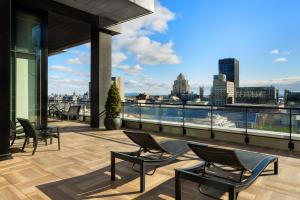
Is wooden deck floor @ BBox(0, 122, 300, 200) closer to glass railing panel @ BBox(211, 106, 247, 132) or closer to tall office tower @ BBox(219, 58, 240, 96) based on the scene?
glass railing panel @ BBox(211, 106, 247, 132)

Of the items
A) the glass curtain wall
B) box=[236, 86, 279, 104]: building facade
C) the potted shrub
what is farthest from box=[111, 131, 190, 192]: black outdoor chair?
box=[236, 86, 279, 104]: building facade

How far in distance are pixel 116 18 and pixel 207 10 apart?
488cm

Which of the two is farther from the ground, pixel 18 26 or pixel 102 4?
pixel 102 4

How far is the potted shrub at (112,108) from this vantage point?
796 cm

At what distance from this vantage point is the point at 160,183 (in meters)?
3.13

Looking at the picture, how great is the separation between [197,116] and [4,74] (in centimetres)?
534

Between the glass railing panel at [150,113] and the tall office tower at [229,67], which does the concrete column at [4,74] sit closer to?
the glass railing panel at [150,113]

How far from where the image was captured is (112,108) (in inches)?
314

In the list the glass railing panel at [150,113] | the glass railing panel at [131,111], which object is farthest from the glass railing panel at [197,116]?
the glass railing panel at [131,111]

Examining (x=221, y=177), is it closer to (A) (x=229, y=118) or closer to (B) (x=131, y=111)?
(A) (x=229, y=118)

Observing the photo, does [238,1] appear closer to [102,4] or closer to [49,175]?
[102,4]

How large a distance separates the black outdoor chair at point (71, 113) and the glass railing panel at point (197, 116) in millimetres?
6079

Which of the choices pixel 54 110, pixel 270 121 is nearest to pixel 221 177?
pixel 270 121

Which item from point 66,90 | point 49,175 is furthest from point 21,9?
point 66,90
